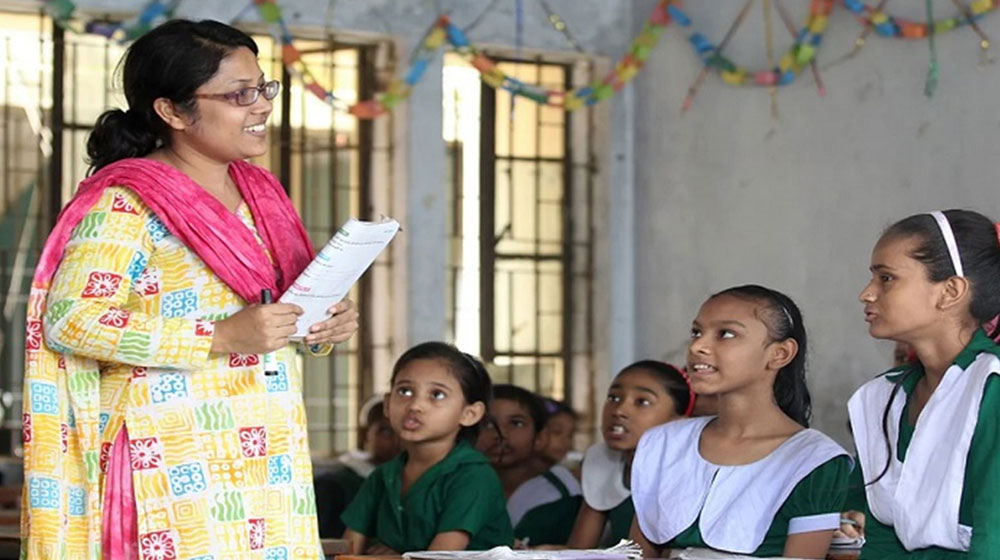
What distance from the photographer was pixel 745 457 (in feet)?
10.8

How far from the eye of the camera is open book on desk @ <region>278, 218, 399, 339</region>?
2.49m

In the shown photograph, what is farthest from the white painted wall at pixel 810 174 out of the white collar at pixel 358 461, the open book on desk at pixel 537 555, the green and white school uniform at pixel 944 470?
the open book on desk at pixel 537 555

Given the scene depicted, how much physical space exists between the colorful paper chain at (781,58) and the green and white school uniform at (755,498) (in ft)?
9.36

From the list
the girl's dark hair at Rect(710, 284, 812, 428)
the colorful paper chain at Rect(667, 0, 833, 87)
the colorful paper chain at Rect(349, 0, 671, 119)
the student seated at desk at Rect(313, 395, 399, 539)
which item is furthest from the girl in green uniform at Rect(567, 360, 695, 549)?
the colorful paper chain at Rect(349, 0, 671, 119)

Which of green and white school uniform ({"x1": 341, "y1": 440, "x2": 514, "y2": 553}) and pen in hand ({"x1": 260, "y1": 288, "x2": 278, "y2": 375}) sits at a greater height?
pen in hand ({"x1": 260, "y1": 288, "x2": 278, "y2": 375})

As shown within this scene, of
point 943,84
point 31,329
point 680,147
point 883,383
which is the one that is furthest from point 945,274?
point 680,147

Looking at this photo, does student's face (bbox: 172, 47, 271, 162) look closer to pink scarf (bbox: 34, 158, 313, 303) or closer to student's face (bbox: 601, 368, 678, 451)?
pink scarf (bbox: 34, 158, 313, 303)

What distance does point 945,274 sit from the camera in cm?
286

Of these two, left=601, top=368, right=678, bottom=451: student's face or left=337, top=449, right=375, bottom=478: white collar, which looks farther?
left=337, top=449, right=375, bottom=478: white collar

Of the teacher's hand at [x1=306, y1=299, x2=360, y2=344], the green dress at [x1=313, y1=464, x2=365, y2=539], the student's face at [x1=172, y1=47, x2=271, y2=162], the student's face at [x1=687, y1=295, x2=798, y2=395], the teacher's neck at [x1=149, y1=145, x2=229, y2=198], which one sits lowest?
the green dress at [x1=313, y1=464, x2=365, y2=539]

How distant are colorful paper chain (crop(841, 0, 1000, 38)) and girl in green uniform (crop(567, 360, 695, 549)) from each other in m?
1.71

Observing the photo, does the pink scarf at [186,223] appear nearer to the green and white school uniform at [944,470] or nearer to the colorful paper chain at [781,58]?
the green and white school uniform at [944,470]

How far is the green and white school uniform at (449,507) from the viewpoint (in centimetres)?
404

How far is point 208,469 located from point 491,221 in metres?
4.33
